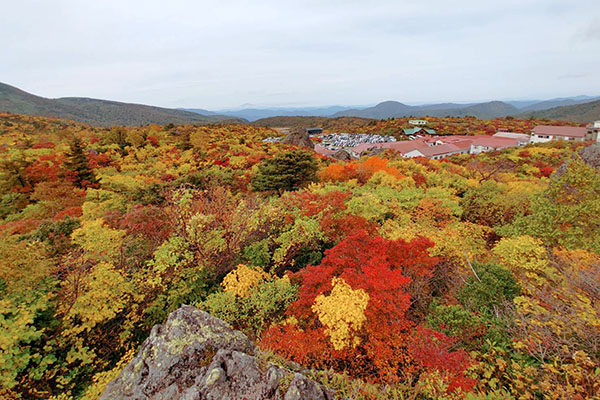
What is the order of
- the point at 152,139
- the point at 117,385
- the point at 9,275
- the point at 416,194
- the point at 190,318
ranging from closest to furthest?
1. the point at 117,385
2. the point at 190,318
3. the point at 9,275
4. the point at 416,194
5. the point at 152,139

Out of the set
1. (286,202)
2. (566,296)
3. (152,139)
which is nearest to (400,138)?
(152,139)

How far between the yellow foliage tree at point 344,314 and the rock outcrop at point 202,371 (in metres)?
1.84

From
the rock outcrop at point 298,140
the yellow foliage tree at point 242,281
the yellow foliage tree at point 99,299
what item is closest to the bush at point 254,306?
the yellow foliage tree at point 242,281

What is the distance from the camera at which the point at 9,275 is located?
6.64 meters

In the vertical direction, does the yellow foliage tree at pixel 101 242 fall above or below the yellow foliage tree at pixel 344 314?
above

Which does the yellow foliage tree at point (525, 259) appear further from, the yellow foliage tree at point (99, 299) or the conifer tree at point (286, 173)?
the conifer tree at point (286, 173)

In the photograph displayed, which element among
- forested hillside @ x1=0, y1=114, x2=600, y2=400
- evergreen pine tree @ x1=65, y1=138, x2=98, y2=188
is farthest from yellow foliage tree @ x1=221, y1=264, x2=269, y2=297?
evergreen pine tree @ x1=65, y1=138, x2=98, y2=188

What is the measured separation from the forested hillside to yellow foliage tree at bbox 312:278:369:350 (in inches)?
1.5

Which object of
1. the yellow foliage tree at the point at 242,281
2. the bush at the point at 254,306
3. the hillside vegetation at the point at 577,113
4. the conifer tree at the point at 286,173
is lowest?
the bush at the point at 254,306

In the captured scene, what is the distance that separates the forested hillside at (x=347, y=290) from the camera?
17.5ft

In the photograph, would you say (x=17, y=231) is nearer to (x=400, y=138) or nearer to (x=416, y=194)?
(x=416, y=194)

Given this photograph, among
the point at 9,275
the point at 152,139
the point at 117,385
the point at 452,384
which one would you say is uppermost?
the point at 152,139

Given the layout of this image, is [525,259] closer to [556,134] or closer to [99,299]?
[99,299]

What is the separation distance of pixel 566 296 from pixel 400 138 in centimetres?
7935
